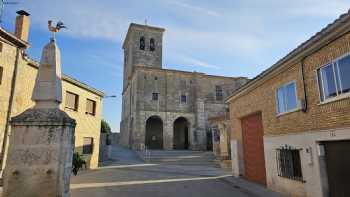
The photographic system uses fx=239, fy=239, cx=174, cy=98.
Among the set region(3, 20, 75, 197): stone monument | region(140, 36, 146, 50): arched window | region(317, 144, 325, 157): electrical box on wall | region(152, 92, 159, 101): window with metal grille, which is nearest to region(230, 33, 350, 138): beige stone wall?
region(317, 144, 325, 157): electrical box on wall

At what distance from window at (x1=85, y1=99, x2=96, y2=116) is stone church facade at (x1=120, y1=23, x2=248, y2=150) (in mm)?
9410

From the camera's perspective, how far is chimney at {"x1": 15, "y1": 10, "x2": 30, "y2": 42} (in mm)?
14195

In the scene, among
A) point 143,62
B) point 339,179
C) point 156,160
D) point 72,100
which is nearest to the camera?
point 339,179

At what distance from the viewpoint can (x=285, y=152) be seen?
9.07 m

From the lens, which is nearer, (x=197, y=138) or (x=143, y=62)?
(x=197, y=138)

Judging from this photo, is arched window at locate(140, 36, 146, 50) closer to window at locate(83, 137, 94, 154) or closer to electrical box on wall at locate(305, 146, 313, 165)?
window at locate(83, 137, 94, 154)

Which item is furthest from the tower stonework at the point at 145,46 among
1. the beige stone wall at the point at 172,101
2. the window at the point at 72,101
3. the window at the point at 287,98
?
the window at the point at 287,98

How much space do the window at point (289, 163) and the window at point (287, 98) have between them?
59.8 inches

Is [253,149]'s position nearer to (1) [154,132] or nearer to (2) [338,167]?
(2) [338,167]

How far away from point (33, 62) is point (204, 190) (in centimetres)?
1214

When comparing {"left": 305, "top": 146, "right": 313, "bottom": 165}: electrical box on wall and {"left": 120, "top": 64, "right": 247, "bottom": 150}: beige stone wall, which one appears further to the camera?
{"left": 120, "top": 64, "right": 247, "bottom": 150}: beige stone wall

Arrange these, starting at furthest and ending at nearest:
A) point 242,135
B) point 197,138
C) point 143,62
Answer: point 143,62
point 197,138
point 242,135

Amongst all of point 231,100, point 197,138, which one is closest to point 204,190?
point 231,100

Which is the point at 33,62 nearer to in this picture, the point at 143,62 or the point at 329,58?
the point at 329,58
